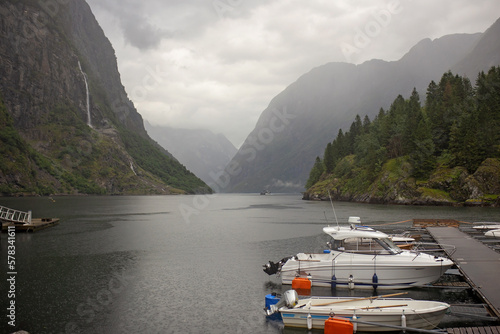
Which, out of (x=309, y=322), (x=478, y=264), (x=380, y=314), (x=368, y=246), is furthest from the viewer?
(x=478, y=264)

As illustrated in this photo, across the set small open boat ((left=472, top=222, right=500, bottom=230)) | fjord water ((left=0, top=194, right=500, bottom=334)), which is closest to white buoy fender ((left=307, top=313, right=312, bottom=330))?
fjord water ((left=0, top=194, right=500, bottom=334))

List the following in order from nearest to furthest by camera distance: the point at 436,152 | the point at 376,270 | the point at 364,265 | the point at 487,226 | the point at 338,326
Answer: the point at 338,326, the point at 376,270, the point at 364,265, the point at 487,226, the point at 436,152

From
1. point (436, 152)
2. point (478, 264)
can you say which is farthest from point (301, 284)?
point (436, 152)

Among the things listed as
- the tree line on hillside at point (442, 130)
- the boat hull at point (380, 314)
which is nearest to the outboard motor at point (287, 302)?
the boat hull at point (380, 314)

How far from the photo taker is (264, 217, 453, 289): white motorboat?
25.9 m

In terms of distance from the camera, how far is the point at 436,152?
123 m

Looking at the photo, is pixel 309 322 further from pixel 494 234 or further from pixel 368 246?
pixel 494 234

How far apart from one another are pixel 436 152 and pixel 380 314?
394 ft

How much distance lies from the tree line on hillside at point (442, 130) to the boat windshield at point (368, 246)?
9334cm

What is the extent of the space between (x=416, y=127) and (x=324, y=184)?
6585 cm

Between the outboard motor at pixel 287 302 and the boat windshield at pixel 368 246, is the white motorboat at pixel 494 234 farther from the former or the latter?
the outboard motor at pixel 287 302

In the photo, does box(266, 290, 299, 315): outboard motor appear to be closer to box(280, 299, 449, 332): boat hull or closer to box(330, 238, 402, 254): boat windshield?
box(280, 299, 449, 332): boat hull

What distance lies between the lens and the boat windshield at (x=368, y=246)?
27047mm

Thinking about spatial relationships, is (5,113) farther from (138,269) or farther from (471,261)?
(471,261)
